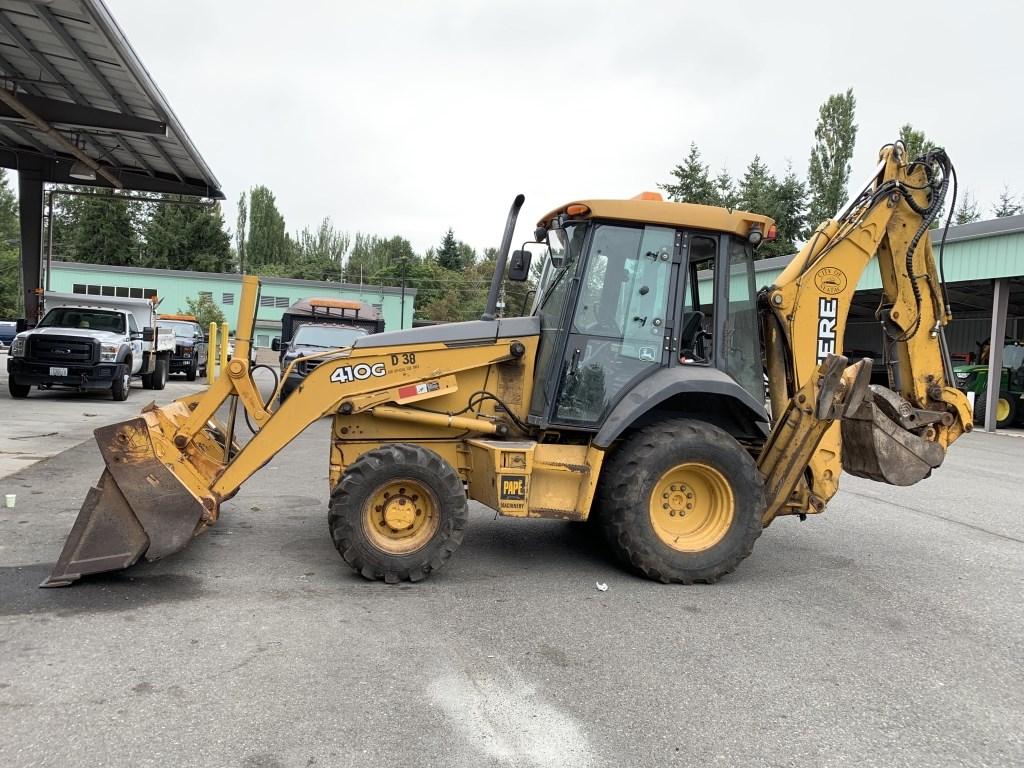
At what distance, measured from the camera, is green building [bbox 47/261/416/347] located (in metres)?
50.2

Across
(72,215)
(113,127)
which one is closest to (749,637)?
(113,127)

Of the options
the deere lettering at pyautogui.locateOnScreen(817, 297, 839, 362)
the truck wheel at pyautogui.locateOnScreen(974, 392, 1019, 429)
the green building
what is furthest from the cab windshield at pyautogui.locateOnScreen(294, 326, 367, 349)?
the green building

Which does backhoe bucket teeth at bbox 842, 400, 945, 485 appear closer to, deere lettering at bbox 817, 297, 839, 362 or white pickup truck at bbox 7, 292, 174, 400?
deere lettering at bbox 817, 297, 839, 362

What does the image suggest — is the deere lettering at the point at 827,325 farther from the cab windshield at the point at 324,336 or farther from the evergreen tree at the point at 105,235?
the evergreen tree at the point at 105,235

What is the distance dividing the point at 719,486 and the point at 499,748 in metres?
2.84

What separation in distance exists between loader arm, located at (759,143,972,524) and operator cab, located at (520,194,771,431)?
22.6 inches

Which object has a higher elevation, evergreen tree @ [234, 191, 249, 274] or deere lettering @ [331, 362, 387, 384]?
evergreen tree @ [234, 191, 249, 274]

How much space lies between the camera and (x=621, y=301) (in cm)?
550

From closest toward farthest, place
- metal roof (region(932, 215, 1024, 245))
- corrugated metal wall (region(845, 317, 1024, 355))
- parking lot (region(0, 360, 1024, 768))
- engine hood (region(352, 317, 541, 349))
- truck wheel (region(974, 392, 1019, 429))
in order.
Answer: parking lot (region(0, 360, 1024, 768)) → engine hood (region(352, 317, 541, 349)) → metal roof (region(932, 215, 1024, 245)) → truck wheel (region(974, 392, 1019, 429)) → corrugated metal wall (region(845, 317, 1024, 355))

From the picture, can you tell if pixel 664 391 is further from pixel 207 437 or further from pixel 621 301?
pixel 207 437

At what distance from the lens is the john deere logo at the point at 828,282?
5.95 metres

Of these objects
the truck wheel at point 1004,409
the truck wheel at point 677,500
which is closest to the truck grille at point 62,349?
the truck wheel at point 677,500

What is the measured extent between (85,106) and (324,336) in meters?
6.26

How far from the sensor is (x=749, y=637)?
177 inches
